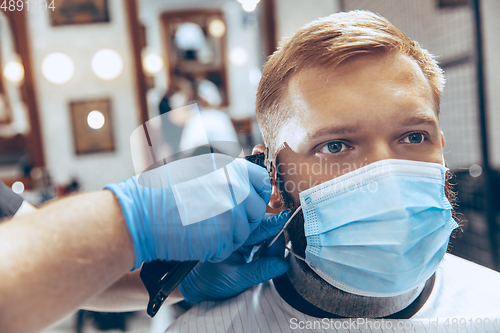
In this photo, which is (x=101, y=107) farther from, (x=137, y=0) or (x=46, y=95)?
(x=137, y=0)

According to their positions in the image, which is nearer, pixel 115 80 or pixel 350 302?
pixel 350 302

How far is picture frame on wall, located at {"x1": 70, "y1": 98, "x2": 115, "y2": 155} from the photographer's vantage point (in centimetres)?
309

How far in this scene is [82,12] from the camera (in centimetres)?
296

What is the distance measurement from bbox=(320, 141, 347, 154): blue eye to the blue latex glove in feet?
0.96

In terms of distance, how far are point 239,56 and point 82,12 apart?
5.34ft

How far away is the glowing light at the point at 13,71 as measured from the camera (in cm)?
309

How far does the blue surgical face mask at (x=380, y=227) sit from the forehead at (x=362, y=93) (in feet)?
0.48

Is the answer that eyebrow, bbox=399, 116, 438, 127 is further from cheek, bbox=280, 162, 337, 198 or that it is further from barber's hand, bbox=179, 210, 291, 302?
barber's hand, bbox=179, 210, 291, 302

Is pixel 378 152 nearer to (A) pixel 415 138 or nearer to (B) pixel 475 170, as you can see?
(A) pixel 415 138

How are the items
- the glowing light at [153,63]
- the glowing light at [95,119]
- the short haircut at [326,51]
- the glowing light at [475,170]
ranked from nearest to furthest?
1. the short haircut at [326,51]
2. the glowing light at [475,170]
3. the glowing light at [95,119]
4. the glowing light at [153,63]

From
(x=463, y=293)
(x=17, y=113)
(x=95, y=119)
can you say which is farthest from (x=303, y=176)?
(x=17, y=113)

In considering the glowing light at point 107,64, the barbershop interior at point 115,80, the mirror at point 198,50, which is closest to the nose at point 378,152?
the barbershop interior at point 115,80

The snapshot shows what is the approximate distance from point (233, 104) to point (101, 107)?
4.57 ft

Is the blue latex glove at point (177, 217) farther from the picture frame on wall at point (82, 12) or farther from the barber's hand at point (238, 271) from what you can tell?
the picture frame on wall at point (82, 12)
